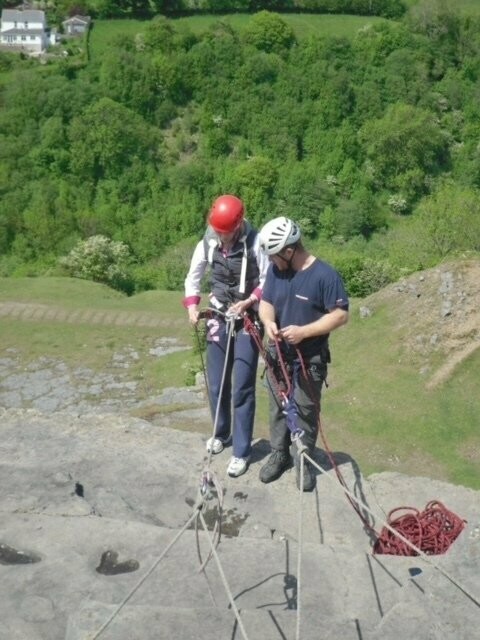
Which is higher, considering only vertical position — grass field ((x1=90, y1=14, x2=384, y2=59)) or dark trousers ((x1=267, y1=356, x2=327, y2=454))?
grass field ((x1=90, y1=14, x2=384, y2=59))

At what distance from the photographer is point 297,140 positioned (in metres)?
63.7

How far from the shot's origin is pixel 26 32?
73812mm

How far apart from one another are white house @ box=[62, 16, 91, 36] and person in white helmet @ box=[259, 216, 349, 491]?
238 ft

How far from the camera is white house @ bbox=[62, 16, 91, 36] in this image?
7466 centimetres

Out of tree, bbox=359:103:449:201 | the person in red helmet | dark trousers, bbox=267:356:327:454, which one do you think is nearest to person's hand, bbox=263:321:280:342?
dark trousers, bbox=267:356:327:454

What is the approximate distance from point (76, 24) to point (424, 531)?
2947 inches

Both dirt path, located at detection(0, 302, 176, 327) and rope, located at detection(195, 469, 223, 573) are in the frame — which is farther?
dirt path, located at detection(0, 302, 176, 327)

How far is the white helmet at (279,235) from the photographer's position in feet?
23.8

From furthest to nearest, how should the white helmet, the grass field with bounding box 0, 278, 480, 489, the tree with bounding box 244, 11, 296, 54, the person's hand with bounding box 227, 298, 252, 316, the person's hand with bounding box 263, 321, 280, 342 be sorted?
the tree with bounding box 244, 11, 296, 54 → the grass field with bounding box 0, 278, 480, 489 → the person's hand with bounding box 227, 298, 252, 316 → the person's hand with bounding box 263, 321, 280, 342 → the white helmet

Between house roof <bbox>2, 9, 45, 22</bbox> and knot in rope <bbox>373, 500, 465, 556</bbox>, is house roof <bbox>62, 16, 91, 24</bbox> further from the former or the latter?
knot in rope <bbox>373, 500, 465, 556</bbox>

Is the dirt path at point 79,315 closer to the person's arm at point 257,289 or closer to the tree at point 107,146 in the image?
the person's arm at point 257,289

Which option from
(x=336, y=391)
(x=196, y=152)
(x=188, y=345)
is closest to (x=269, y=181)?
(x=196, y=152)

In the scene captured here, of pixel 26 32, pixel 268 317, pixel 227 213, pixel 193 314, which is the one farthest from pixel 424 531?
pixel 26 32

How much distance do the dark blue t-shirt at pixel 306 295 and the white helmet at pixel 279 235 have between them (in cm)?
34
